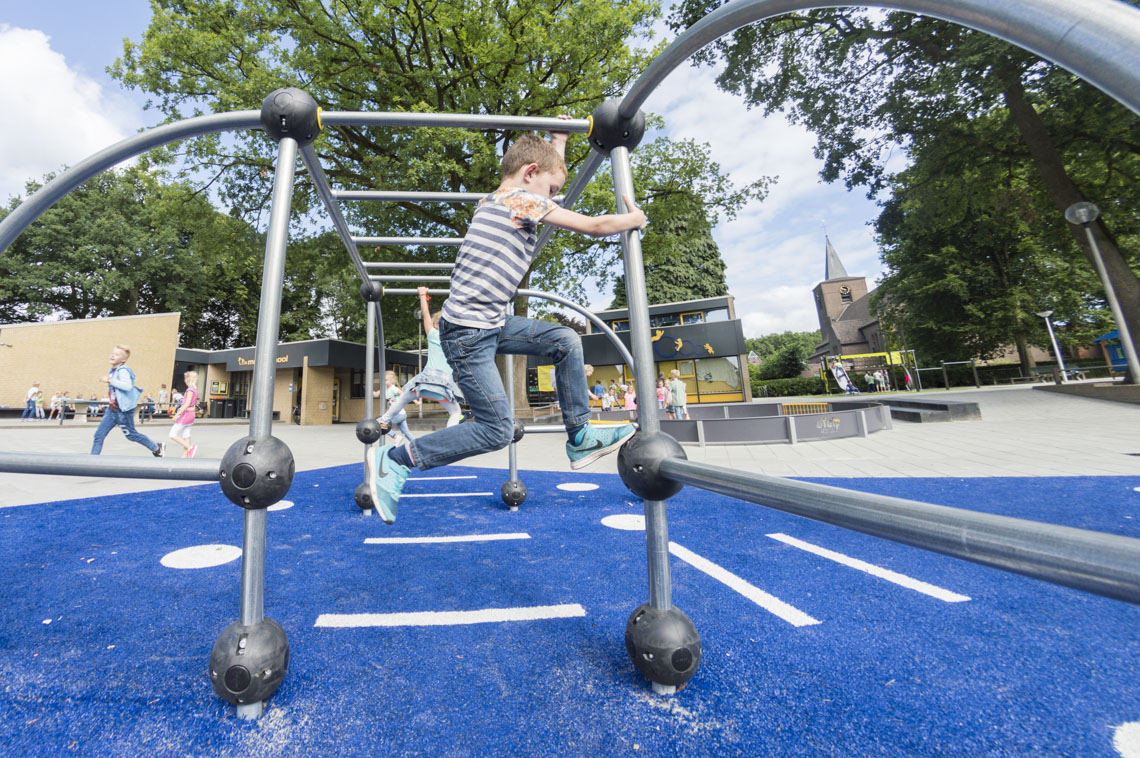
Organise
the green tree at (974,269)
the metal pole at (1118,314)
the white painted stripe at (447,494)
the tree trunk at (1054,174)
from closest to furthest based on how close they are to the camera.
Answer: the white painted stripe at (447,494) < the metal pole at (1118,314) < the tree trunk at (1054,174) < the green tree at (974,269)

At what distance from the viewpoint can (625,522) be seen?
10.1 feet

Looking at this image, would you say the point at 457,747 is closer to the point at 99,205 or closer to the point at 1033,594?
the point at 1033,594

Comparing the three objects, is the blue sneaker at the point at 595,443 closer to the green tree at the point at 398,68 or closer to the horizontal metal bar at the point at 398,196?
the horizontal metal bar at the point at 398,196

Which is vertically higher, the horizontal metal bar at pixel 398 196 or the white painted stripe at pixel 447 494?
the horizontal metal bar at pixel 398 196

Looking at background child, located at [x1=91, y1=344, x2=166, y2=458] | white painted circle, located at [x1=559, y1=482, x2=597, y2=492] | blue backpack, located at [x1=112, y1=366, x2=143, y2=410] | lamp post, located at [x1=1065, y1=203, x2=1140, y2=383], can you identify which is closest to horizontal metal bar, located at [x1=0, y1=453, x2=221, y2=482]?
white painted circle, located at [x1=559, y1=482, x2=597, y2=492]

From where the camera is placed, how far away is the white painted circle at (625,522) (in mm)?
2955

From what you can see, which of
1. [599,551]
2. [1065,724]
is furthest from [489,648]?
[1065,724]

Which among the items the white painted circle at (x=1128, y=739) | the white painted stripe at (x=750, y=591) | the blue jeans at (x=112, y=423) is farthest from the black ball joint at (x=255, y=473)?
the blue jeans at (x=112, y=423)

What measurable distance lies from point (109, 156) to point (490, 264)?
127 cm

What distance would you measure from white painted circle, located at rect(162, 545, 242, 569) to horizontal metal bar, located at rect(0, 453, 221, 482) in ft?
4.11

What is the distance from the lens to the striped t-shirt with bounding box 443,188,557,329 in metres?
1.67

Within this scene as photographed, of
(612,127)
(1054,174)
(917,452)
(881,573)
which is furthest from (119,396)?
(1054,174)

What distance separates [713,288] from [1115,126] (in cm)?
2227

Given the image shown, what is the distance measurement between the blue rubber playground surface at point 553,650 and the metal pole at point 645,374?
0.30m
